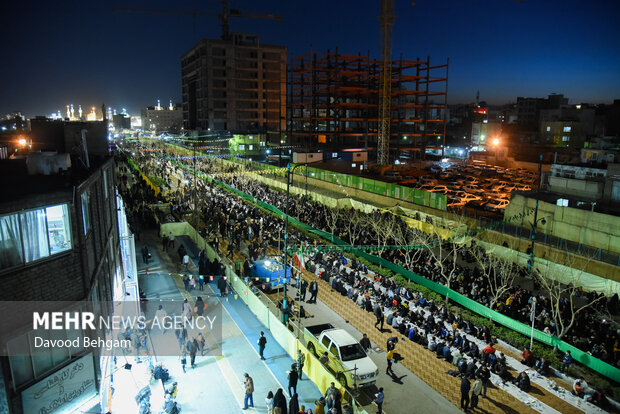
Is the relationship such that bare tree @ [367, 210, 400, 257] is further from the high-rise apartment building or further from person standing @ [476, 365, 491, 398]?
the high-rise apartment building

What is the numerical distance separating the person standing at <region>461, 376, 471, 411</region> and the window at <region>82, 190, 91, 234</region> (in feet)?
33.3

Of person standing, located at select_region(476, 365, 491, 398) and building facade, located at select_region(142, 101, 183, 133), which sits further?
building facade, located at select_region(142, 101, 183, 133)

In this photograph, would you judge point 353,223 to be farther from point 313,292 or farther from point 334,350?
point 334,350

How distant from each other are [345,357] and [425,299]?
683 cm

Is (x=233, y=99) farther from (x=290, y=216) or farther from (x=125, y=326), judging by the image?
(x=125, y=326)

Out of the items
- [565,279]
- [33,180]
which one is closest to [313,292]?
[33,180]

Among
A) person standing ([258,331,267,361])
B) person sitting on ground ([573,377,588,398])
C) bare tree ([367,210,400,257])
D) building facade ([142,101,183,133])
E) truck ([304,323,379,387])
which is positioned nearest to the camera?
truck ([304,323,379,387])

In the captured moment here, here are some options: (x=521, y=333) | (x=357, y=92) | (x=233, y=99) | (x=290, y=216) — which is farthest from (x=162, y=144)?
(x=521, y=333)

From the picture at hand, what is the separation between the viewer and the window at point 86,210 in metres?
8.95

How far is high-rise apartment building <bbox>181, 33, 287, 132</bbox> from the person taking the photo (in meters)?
83.6

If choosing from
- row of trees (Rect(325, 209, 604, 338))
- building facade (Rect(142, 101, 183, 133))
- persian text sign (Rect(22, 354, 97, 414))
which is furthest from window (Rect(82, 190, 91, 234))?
building facade (Rect(142, 101, 183, 133))

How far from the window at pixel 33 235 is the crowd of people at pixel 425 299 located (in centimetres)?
1041

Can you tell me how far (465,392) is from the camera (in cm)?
1063

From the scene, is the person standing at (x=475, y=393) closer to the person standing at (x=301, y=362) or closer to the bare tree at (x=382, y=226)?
the person standing at (x=301, y=362)
